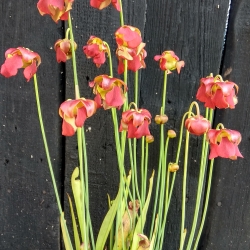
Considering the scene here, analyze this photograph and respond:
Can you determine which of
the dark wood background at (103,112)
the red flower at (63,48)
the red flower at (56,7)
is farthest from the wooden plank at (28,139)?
the red flower at (56,7)

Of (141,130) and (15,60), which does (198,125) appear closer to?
(141,130)

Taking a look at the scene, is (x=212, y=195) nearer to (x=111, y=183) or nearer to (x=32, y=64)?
(x=111, y=183)

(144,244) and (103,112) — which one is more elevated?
(103,112)

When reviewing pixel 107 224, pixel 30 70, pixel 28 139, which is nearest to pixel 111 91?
pixel 30 70

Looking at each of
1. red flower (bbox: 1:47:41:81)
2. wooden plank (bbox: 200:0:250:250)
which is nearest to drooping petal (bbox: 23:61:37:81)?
→ red flower (bbox: 1:47:41:81)

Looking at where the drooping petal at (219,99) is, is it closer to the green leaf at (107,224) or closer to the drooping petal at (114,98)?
the drooping petal at (114,98)

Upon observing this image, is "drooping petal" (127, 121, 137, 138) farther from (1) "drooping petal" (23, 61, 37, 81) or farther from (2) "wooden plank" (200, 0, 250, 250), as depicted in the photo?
(2) "wooden plank" (200, 0, 250, 250)

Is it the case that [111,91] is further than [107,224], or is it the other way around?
[107,224]
